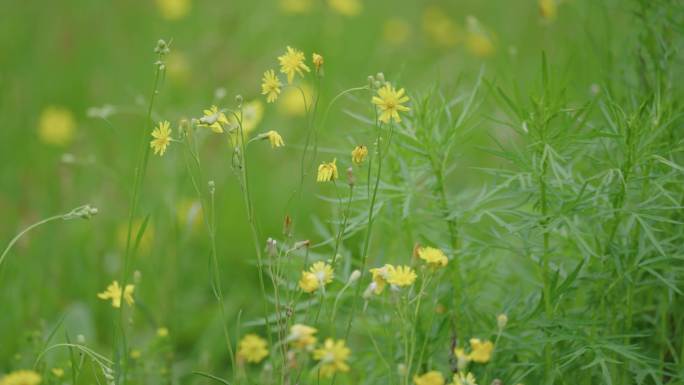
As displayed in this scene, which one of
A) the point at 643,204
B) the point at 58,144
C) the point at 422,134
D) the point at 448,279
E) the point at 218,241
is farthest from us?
the point at 58,144

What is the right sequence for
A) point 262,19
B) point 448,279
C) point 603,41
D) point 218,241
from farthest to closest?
point 262,19, point 218,241, point 603,41, point 448,279

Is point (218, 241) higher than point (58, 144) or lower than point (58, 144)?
lower

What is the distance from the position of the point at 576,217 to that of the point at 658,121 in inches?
10.9

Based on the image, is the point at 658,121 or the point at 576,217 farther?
the point at 576,217

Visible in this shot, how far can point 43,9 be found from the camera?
162 inches

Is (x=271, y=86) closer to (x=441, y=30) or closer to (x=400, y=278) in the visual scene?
(x=400, y=278)

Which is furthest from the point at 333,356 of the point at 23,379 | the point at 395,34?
the point at 395,34

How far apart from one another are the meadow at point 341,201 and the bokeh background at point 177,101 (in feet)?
0.05

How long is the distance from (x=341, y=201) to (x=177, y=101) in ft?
6.98

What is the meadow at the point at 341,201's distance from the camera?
1.44 m

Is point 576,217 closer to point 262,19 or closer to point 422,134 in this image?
point 422,134

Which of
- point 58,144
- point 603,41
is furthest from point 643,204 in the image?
point 58,144

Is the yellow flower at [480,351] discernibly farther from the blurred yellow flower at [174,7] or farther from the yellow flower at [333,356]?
the blurred yellow flower at [174,7]

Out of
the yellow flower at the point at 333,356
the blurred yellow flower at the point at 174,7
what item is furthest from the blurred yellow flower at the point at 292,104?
the yellow flower at the point at 333,356
